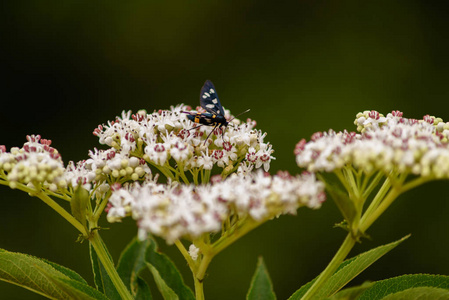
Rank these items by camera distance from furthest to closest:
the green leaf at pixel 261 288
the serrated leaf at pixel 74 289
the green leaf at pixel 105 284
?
the green leaf at pixel 105 284 < the green leaf at pixel 261 288 < the serrated leaf at pixel 74 289

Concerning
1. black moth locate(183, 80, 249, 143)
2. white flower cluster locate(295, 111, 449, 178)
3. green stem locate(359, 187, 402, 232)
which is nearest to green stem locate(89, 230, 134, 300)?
black moth locate(183, 80, 249, 143)

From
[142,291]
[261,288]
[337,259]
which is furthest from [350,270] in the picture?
[142,291]

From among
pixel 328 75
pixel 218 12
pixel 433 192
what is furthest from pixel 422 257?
pixel 218 12

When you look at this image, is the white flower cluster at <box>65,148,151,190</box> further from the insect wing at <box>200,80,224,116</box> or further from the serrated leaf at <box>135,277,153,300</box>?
the insect wing at <box>200,80,224,116</box>

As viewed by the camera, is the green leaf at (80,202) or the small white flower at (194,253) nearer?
the green leaf at (80,202)

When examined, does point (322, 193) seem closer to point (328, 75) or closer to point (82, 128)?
point (328, 75)

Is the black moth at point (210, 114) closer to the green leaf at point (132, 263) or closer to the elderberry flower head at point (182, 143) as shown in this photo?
the elderberry flower head at point (182, 143)

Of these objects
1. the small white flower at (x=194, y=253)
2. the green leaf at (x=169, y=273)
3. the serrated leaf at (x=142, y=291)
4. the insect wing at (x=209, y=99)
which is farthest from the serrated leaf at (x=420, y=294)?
the insect wing at (x=209, y=99)

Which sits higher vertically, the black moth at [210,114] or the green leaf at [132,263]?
the black moth at [210,114]
